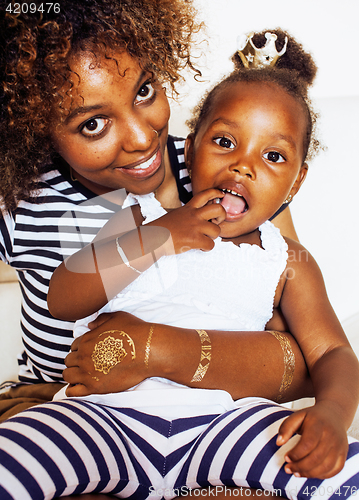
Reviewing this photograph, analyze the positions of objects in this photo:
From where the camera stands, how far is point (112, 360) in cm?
81

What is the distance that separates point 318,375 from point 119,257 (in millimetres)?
451

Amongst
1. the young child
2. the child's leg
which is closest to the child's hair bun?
the young child

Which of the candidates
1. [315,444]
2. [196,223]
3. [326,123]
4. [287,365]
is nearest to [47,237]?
[196,223]

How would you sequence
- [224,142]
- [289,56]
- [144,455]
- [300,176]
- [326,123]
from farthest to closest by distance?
[326,123] < [289,56] < [300,176] < [224,142] < [144,455]

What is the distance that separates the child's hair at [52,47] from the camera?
2.58 feet

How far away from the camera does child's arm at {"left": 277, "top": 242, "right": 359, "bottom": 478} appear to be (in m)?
0.65

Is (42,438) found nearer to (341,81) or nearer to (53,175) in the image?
(53,175)

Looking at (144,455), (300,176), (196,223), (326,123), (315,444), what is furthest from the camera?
(326,123)

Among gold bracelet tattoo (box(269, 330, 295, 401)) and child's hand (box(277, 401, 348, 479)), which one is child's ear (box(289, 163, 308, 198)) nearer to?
gold bracelet tattoo (box(269, 330, 295, 401))

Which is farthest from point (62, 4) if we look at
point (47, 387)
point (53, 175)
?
point (47, 387)

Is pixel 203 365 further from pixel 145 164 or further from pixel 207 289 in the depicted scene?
pixel 145 164

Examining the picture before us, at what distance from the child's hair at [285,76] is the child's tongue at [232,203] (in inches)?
9.1

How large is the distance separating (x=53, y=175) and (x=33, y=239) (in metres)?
0.17

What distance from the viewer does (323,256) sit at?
1.54 meters
